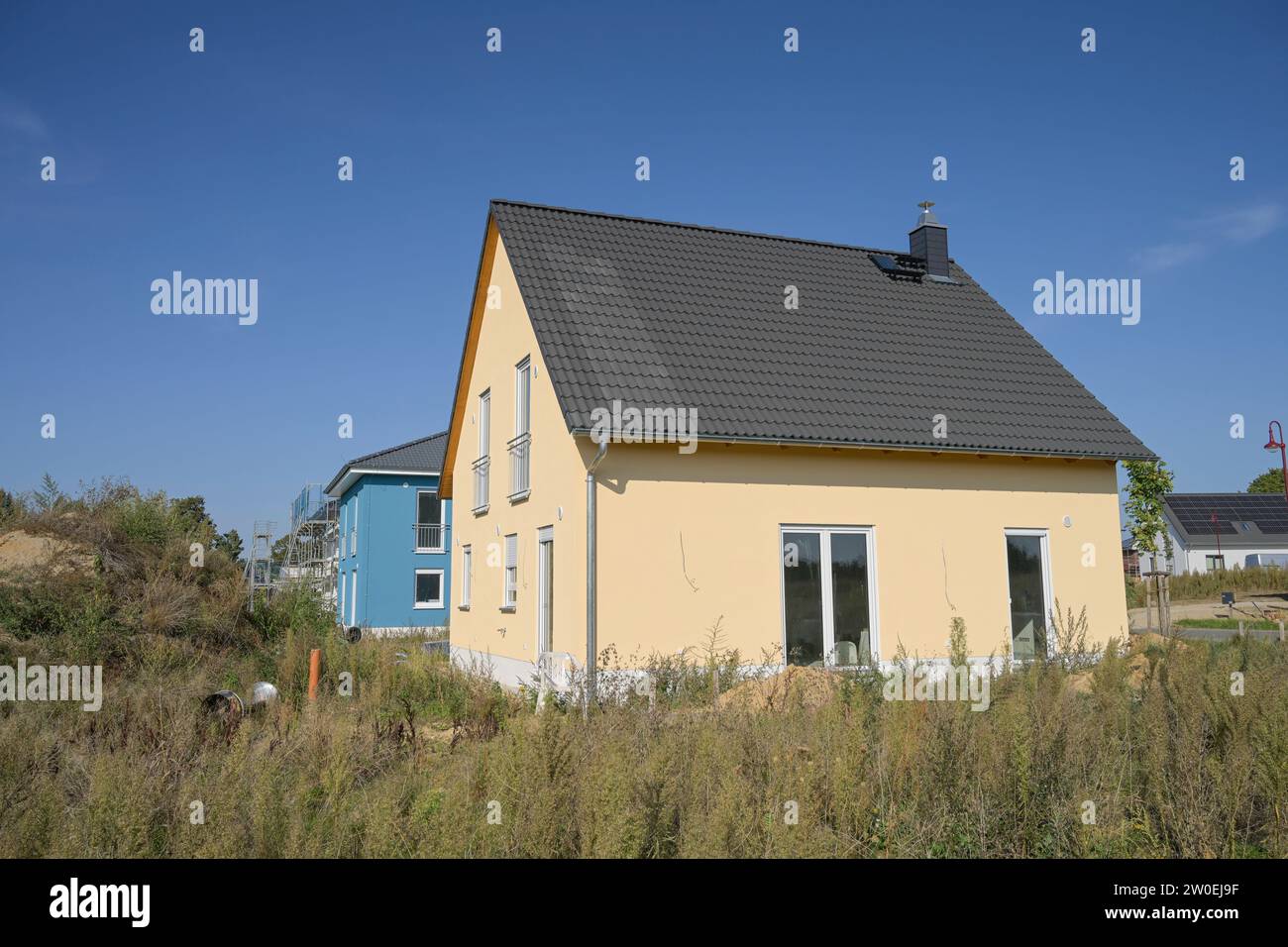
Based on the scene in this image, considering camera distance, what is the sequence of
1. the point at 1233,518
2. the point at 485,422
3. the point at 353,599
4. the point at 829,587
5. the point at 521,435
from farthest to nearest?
the point at 1233,518 → the point at 353,599 → the point at 485,422 → the point at 521,435 → the point at 829,587

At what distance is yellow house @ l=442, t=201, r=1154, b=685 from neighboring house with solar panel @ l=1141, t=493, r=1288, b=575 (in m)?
52.5

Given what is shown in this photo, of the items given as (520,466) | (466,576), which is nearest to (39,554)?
(466,576)

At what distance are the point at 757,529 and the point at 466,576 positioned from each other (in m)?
7.97

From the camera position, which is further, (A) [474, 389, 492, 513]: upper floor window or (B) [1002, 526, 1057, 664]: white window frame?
(A) [474, 389, 492, 513]: upper floor window

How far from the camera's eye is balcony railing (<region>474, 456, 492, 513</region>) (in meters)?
16.2

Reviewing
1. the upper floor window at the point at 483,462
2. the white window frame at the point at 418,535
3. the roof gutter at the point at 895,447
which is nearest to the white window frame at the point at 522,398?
the upper floor window at the point at 483,462

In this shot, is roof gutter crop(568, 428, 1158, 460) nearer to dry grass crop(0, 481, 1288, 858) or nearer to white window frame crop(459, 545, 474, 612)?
dry grass crop(0, 481, 1288, 858)

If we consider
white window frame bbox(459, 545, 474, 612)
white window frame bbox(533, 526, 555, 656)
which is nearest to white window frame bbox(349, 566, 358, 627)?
→ white window frame bbox(459, 545, 474, 612)

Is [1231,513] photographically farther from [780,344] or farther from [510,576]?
[510,576]

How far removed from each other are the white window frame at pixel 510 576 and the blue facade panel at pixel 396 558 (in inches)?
672

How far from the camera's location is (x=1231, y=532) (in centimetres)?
5894

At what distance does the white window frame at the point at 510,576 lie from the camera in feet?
45.9
